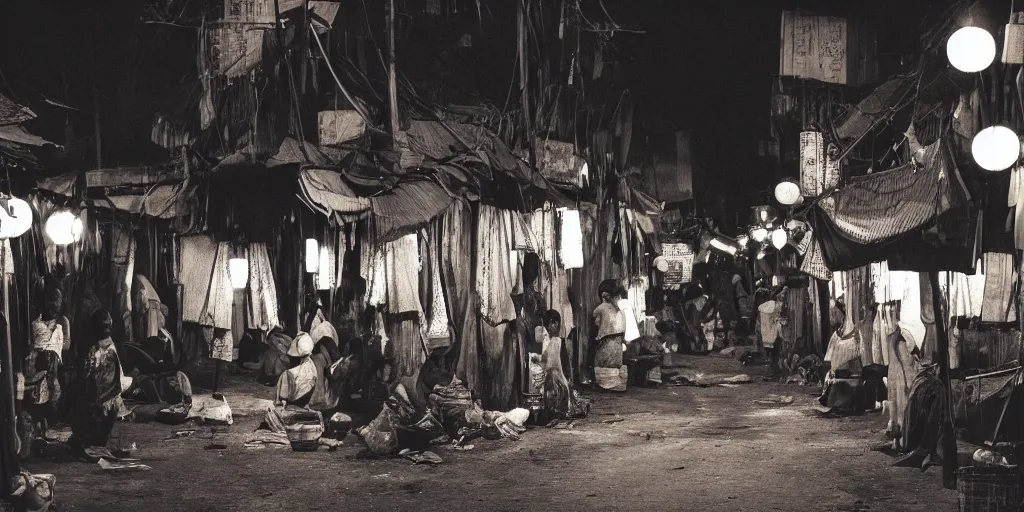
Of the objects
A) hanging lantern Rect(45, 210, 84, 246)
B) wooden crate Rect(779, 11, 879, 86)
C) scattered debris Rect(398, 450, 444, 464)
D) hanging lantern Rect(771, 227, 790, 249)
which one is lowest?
scattered debris Rect(398, 450, 444, 464)

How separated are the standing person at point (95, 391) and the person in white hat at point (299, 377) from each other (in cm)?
375

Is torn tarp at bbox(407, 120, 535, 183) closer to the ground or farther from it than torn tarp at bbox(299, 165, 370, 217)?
farther from it

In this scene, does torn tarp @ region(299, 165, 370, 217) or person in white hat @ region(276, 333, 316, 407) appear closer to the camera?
torn tarp @ region(299, 165, 370, 217)

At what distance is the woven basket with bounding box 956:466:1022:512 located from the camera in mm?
8734

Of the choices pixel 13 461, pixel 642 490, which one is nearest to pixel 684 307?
pixel 642 490

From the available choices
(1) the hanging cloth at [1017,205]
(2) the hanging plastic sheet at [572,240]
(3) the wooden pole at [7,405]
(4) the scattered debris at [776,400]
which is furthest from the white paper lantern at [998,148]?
(4) the scattered debris at [776,400]

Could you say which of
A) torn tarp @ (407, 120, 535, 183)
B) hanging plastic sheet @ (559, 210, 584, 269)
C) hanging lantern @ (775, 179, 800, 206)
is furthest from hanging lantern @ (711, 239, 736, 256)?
torn tarp @ (407, 120, 535, 183)

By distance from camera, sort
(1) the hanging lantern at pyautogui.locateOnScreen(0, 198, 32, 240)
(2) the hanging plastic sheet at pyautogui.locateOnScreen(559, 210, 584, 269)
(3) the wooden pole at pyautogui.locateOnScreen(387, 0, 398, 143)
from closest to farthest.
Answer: (1) the hanging lantern at pyautogui.locateOnScreen(0, 198, 32, 240) < (3) the wooden pole at pyautogui.locateOnScreen(387, 0, 398, 143) < (2) the hanging plastic sheet at pyautogui.locateOnScreen(559, 210, 584, 269)

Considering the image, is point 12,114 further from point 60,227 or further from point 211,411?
point 211,411

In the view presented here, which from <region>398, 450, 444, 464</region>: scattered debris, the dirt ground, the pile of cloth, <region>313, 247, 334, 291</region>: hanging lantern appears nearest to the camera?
the dirt ground

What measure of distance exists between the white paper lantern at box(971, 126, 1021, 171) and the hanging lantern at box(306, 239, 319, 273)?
11638 mm

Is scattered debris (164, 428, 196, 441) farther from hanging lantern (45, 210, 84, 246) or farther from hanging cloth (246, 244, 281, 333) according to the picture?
hanging lantern (45, 210, 84, 246)

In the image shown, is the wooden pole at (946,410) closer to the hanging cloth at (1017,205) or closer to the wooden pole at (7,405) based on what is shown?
the hanging cloth at (1017,205)

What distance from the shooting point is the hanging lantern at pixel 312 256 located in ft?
59.9
